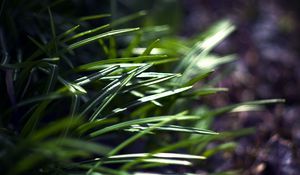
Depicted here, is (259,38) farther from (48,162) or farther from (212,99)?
(48,162)

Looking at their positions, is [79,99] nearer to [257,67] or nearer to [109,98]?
[109,98]

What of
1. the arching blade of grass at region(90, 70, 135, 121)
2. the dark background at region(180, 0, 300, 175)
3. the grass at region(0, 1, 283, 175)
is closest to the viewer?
the grass at region(0, 1, 283, 175)

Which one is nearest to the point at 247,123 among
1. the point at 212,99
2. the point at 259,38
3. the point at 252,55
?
the point at 212,99

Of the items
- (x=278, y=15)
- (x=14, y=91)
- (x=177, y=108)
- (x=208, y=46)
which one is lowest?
(x=14, y=91)

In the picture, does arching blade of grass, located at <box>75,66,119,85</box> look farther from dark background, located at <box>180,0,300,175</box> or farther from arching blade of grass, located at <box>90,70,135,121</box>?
dark background, located at <box>180,0,300,175</box>

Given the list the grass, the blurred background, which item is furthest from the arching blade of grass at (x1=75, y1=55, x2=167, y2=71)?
the blurred background

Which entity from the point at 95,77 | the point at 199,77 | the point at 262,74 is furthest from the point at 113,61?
the point at 262,74

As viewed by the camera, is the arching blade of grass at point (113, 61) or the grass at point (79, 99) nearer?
the grass at point (79, 99)

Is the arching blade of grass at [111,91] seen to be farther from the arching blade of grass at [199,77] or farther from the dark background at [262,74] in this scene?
the dark background at [262,74]

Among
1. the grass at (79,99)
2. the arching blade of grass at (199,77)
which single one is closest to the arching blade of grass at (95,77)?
the grass at (79,99)
